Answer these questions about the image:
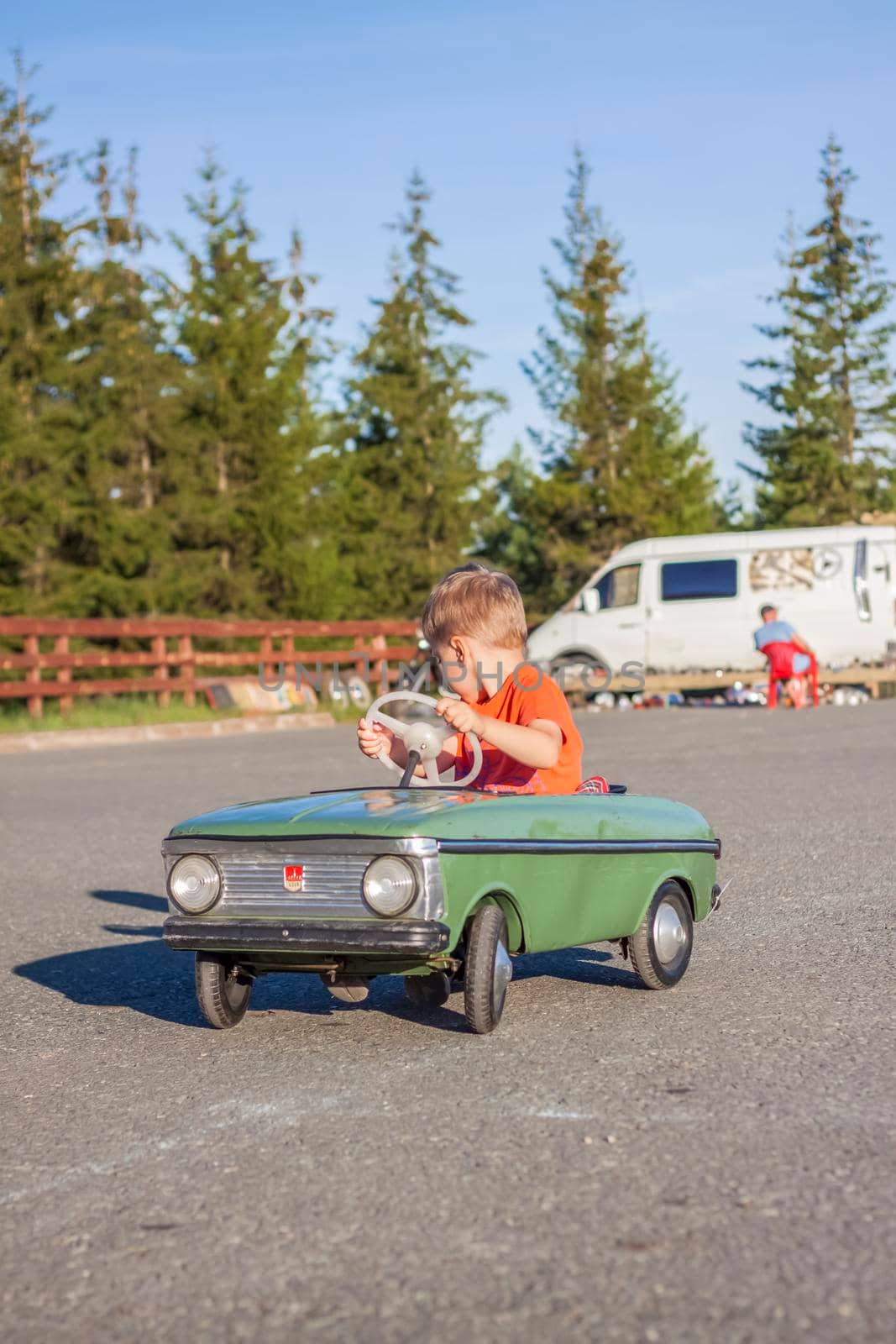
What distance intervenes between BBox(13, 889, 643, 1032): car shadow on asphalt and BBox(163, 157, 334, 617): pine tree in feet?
96.3

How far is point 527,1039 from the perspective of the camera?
169 inches

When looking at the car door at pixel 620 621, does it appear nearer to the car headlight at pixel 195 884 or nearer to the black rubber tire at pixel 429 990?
the black rubber tire at pixel 429 990

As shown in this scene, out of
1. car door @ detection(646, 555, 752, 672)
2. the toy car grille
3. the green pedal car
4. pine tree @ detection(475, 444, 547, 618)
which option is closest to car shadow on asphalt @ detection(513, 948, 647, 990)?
the green pedal car


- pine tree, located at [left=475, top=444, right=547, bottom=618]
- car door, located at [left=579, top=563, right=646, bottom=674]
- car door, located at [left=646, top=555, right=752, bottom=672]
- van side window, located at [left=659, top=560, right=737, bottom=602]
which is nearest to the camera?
car door, located at [left=646, top=555, right=752, bottom=672]

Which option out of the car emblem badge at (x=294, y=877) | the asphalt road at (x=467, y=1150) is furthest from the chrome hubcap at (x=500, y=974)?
the car emblem badge at (x=294, y=877)

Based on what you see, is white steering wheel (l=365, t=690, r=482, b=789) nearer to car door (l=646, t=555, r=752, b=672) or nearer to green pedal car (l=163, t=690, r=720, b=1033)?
green pedal car (l=163, t=690, r=720, b=1033)

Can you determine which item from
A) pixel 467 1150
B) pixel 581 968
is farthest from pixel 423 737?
pixel 467 1150

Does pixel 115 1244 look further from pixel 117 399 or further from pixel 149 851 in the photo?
pixel 117 399

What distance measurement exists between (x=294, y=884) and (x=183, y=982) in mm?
1482

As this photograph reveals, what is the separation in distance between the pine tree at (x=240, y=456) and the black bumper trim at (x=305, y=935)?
102 feet

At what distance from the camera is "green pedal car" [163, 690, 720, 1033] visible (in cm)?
408

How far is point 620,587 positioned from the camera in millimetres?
26906

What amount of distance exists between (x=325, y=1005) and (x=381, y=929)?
0.97 metres

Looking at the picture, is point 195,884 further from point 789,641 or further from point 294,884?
point 789,641
